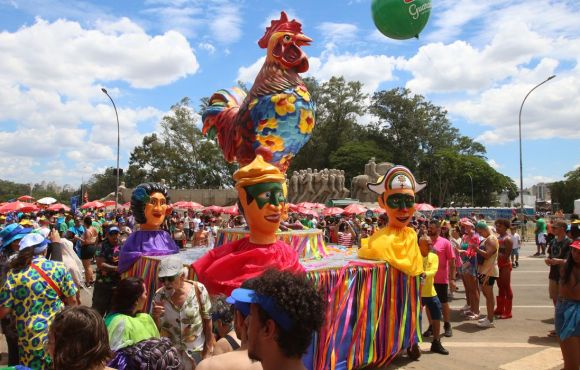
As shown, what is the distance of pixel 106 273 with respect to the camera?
6.31 meters

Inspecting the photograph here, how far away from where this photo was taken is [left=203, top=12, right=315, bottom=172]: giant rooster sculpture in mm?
6980

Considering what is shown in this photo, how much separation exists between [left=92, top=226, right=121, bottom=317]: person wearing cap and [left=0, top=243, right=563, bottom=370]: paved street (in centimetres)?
130

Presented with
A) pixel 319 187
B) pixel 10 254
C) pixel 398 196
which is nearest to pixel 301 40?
pixel 398 196

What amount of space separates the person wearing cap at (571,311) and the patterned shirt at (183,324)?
343 centimetres

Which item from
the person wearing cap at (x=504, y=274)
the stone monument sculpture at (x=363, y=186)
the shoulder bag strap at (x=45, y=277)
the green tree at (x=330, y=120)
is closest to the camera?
the shoulder bag strap at (x=45, y=277)

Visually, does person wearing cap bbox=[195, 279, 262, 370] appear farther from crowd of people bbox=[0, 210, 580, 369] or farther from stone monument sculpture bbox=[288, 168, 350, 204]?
stone monument sculpture bbox=[288, 168, 350, 204]

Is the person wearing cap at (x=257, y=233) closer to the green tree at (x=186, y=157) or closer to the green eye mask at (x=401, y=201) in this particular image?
the green eye mask at (x=401, y=201)

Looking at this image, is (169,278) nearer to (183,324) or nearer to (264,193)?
(183,324)

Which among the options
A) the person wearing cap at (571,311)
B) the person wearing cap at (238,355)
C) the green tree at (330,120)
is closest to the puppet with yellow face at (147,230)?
the person wearing cap at (238,355)

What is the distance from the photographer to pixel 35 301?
12.0 ft

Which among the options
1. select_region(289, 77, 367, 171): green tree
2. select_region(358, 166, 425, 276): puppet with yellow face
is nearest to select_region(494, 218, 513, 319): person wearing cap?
select_region(358, 166, 425, 276): puppet with yellow face

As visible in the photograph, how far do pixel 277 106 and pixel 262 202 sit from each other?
2.41 m

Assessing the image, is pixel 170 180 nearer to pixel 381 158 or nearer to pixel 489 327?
pixel 381 158

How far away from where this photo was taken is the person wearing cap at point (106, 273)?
5918mm
